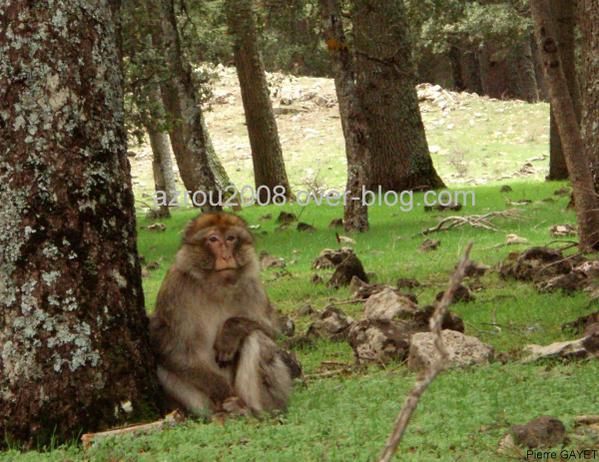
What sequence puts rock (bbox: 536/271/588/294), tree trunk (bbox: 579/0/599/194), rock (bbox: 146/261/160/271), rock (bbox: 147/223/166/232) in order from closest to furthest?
1. rock (bbox: 536/271/588/294)
2. tree trunk (bbox: 579/0/599/194)
3. rock (bbox: 146/261/160/271)
4. rock (bbox: 147/223/166/232)

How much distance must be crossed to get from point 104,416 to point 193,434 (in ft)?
1.89

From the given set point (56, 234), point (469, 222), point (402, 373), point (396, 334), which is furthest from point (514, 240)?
point (56, 234)

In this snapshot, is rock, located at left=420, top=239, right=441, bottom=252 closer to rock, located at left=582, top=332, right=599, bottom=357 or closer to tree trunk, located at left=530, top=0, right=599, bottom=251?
tree trunk, located at left=530, top=0, right=599, bottom=251

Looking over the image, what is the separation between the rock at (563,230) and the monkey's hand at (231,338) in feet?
28.1

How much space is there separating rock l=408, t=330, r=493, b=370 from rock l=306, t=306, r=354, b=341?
5.21 feet

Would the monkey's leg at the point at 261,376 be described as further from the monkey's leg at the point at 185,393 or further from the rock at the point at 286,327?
the rock at the point at 286,327

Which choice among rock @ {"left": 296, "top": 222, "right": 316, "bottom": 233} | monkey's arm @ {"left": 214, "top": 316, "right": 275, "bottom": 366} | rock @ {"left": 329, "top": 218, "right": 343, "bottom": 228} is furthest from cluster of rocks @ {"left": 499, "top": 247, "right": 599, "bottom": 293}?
rock @ {"left": 329, "top": 218, "right": 343, "bottom": 228}

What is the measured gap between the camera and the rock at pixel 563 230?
14.3 m

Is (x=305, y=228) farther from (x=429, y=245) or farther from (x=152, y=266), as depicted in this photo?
(x=429, y=245)

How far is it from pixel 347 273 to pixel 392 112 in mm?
10729

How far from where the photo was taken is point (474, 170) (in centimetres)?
3228

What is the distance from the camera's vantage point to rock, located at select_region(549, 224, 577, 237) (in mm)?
14273

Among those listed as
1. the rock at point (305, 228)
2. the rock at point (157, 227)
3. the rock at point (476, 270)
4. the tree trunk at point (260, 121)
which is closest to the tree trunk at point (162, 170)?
the tree trunk at point (260, 121)

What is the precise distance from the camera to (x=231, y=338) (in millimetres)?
6355
